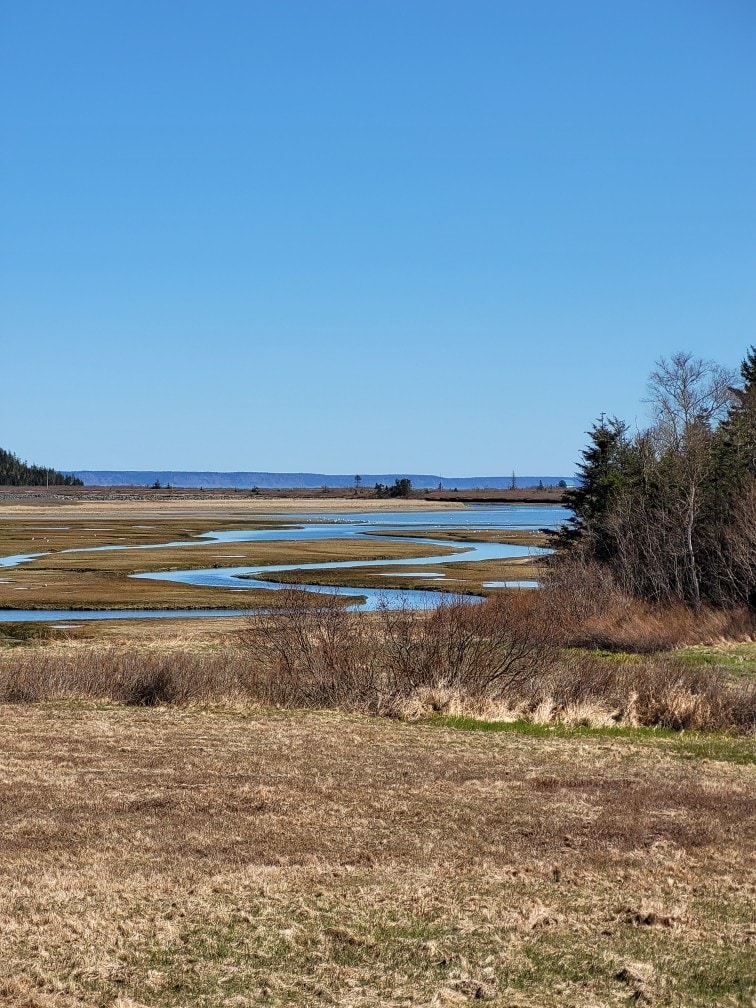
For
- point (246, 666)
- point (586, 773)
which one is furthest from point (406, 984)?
point (246, 666)

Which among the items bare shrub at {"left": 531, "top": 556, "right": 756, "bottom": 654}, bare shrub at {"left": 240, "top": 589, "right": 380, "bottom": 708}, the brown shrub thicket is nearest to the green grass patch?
the brown shrub thicket

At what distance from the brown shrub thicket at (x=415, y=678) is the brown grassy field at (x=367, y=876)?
180 inches

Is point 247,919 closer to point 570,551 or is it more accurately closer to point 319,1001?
point 319,1001

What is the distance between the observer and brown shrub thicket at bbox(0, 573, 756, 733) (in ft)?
75.7

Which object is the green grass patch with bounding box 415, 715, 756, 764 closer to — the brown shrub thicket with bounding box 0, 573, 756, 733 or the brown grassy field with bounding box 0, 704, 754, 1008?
the brown shrub thicket with bounding box 0, 573, 756, 733

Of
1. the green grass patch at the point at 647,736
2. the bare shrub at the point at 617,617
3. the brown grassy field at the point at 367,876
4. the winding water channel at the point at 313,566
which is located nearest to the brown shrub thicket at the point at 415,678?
the green grass patch at the point at 647,736

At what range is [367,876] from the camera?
11.5 metres

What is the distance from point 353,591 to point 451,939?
4595cm

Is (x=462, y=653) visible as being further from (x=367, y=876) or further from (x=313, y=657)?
(x=367, y=876)

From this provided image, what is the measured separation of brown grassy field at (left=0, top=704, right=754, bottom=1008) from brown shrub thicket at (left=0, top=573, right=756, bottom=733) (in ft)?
15.0

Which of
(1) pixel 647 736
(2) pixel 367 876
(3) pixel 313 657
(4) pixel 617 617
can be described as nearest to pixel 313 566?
(4) pixel 617 617

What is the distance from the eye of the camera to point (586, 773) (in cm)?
1691

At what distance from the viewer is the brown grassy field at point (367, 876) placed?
8844 millimetres

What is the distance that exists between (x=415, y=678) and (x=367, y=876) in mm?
13369
